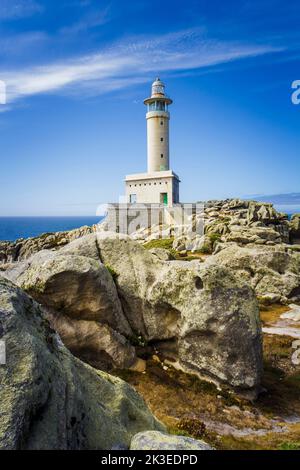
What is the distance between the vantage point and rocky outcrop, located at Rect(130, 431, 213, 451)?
565 cm

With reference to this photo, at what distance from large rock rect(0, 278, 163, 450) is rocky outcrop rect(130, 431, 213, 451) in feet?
1.34

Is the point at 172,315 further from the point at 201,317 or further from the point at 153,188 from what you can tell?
the point at 153,188

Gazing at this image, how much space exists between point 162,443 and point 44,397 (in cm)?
194

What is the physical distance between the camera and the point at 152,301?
17.5m

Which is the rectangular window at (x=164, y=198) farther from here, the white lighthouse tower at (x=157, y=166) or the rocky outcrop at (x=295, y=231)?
the rocky outcrop at (x=295, y=231)

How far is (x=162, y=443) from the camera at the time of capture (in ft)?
18.8

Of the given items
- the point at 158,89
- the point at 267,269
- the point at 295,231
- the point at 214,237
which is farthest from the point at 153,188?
the point at 267,269

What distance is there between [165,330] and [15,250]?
64160mm

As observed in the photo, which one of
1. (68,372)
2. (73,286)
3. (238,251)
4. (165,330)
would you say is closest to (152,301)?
(165,330)

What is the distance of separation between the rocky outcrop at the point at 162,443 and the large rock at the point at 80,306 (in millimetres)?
10263

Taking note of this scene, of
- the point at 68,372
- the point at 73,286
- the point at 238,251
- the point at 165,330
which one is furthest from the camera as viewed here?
the point at 238,251

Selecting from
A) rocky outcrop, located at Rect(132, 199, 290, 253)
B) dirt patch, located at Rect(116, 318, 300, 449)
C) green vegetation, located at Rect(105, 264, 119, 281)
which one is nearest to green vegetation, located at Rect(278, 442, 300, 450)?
dirt patch, located at Rect(116, 318, 300, 449)

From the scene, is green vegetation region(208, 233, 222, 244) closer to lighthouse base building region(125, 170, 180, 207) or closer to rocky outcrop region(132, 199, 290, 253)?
rocky outcrop region(132, 199, 290, 253)
